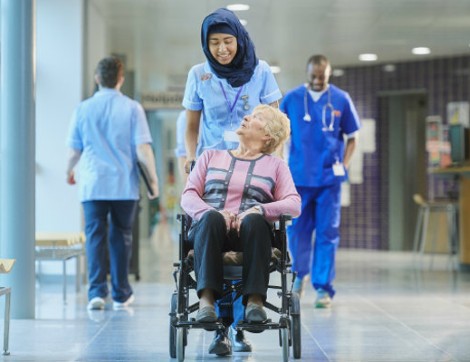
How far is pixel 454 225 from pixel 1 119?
253 inches

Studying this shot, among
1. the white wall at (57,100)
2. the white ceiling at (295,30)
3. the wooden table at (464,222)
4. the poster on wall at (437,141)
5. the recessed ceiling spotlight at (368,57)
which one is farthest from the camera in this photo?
the poster on wall at (437,141)

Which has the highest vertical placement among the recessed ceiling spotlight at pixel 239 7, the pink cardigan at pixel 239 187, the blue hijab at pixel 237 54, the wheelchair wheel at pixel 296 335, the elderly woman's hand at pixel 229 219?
the recessed ceiling spotlight at pixel 239 7

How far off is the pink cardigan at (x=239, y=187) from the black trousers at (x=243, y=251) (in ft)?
0.49

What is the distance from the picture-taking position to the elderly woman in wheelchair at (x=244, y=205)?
3547 millimetres

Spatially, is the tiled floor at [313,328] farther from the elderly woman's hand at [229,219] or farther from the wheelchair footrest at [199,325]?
the elderly woman's hand at [229,219]

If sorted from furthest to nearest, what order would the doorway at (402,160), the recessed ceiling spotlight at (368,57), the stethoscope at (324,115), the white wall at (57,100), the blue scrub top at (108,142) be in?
the doorway at (402,160) → the recessed ceiling spotlight at (368,57) → the white wall at (57,100) → the stethoscope at (324,115) → the blue scrub top at (108,142)

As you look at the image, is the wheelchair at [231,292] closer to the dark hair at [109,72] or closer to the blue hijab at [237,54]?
the blue hijab at [237,54]

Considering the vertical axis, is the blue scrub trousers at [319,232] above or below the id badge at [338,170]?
below

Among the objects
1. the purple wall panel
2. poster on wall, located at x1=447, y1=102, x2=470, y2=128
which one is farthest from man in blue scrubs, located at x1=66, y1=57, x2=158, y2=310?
the purple wall panel

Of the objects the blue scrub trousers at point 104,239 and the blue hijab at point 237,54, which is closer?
the blue hijab at point 237,54

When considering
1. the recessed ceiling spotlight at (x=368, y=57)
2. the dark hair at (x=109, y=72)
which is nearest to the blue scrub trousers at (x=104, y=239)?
the dark hair at (x=109, y=72)

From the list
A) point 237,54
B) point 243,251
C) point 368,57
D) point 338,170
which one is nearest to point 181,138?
point 338,170

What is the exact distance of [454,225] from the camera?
1062 cm

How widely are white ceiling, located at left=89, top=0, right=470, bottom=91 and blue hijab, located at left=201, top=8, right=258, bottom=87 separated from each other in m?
4.83
